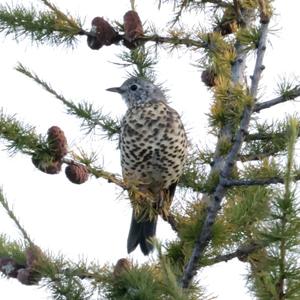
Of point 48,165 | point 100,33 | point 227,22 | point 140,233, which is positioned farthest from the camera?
point 140,233

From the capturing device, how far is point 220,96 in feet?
11.9

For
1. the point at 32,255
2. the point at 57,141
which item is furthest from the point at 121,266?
the point at 57,141

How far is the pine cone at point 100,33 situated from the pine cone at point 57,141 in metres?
1.02

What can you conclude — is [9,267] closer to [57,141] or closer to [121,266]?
[121,266]

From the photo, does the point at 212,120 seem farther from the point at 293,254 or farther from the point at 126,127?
the point at 126,127

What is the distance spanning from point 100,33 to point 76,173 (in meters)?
1.09

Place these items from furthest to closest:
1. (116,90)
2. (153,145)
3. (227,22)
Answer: (116,90) < (153,145) < (227,22)

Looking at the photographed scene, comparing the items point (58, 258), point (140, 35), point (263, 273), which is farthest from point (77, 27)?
point (263, 273)

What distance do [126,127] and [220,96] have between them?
1.75 m

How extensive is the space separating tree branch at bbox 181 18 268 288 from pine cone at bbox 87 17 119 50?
1143 millimetres

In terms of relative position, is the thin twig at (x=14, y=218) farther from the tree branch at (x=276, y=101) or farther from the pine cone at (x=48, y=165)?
the tree branch at (x=276, y=101)

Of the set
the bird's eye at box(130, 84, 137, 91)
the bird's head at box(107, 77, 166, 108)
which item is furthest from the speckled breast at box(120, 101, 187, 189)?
the bird's eye at box(130, 84, 137, 91)

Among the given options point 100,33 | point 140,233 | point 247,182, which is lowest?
point 247,182

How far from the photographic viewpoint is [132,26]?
444 centimetres
